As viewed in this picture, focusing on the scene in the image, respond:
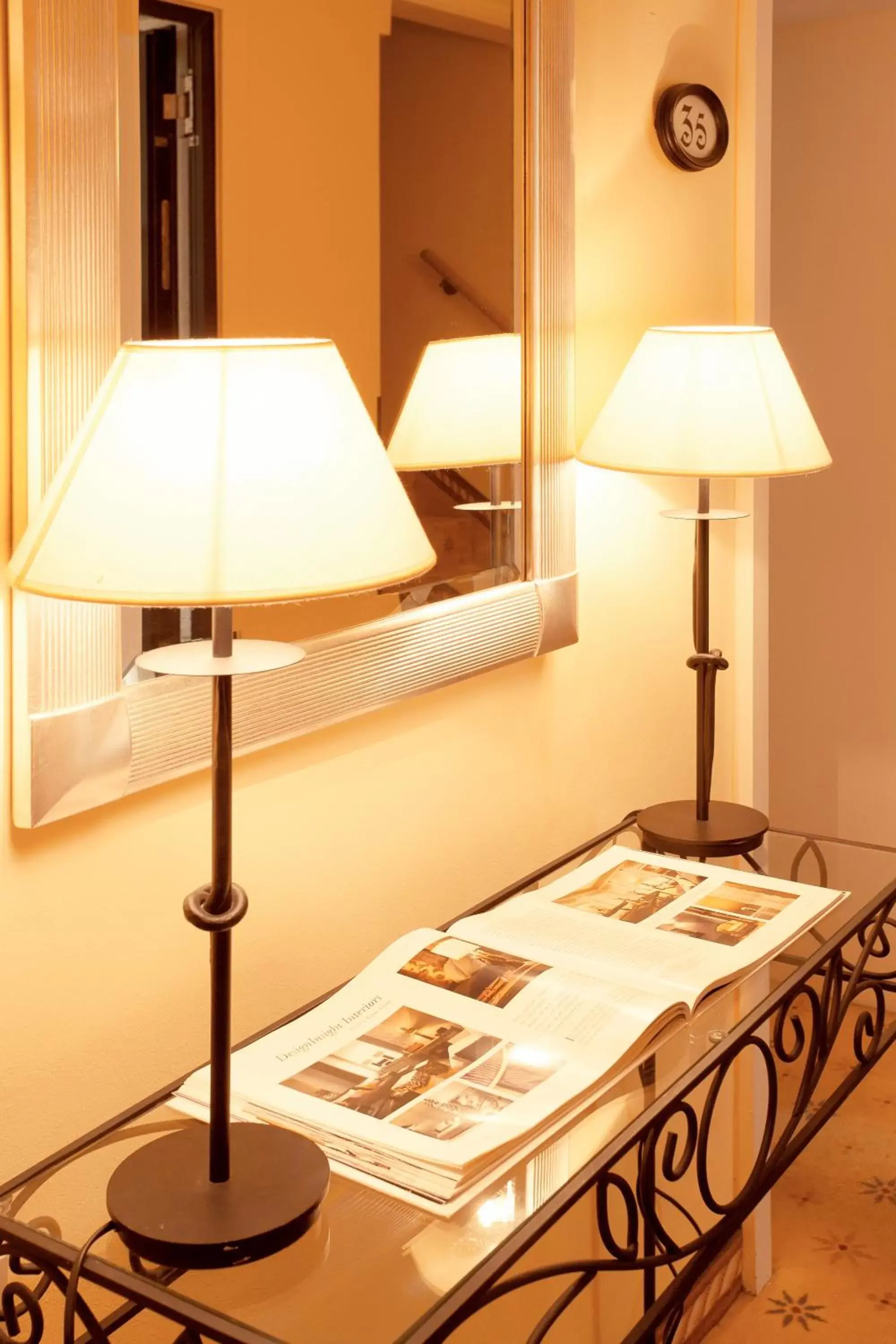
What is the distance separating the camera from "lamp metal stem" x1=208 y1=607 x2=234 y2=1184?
3.49 ft

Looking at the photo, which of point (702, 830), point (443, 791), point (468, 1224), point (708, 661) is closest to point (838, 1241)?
point (702, 830)

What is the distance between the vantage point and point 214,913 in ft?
3.52

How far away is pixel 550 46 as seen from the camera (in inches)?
70.6

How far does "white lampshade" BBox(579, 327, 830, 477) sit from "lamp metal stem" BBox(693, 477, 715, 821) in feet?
0.62

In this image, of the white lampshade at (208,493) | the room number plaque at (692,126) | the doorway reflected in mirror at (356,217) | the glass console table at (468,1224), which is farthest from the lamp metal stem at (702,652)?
the white lampshade at (208,493)

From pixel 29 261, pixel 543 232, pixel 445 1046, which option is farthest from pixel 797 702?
pixel 29 261

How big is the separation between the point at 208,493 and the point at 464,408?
805mm

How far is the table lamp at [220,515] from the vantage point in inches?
37.0

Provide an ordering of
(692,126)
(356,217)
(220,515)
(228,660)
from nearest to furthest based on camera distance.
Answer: (220,515)
(228,660)
(356,217)
(692,126)

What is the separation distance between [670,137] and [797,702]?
1888mm

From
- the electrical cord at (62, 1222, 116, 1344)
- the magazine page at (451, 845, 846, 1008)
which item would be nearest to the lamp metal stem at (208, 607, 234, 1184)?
the electrical cord at (62, 1222, 116, 1344)

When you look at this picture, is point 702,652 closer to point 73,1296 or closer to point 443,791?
point 443,791

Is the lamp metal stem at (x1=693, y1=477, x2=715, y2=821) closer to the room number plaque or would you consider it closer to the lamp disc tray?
the room number plaque

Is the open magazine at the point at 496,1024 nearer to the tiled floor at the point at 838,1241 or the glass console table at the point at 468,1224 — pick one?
the glass console table at the point at 468,1224
